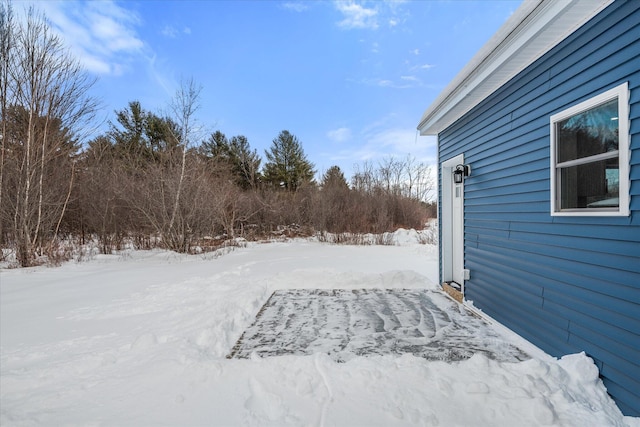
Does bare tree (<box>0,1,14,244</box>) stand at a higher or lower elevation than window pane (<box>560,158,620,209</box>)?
higher

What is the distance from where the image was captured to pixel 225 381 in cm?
205

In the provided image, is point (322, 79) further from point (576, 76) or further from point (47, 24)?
point (576, 76)

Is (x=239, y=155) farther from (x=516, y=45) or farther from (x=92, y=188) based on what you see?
(x=516, y=45)

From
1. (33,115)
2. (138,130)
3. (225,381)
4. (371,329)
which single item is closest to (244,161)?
(138,130)

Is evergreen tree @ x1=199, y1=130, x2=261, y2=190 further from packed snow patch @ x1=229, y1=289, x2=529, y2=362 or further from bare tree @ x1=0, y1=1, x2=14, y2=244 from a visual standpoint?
packed snow patch @ x1=229, y1=289, x2=529, y2=362

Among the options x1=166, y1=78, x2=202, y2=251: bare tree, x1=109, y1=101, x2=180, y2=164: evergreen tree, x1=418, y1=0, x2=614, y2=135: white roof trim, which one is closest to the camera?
x1=418, y1=0, x2=614, y2=135: white roof trim

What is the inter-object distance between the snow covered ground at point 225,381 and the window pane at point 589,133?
1537 millimetres

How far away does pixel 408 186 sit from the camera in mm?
19734

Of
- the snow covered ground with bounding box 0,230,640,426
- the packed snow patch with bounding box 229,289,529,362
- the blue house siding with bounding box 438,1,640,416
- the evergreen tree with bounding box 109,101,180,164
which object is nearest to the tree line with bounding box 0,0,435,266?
the evergreen tree with bounding box 109,101,180,164

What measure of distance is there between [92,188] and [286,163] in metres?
11.0

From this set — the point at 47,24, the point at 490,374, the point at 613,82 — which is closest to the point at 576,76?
the point at 613,82

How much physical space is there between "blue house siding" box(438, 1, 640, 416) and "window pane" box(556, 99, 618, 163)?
5.1 inches

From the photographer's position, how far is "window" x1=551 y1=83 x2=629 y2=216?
185 centimetres

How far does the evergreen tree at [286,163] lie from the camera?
58.4 ft
